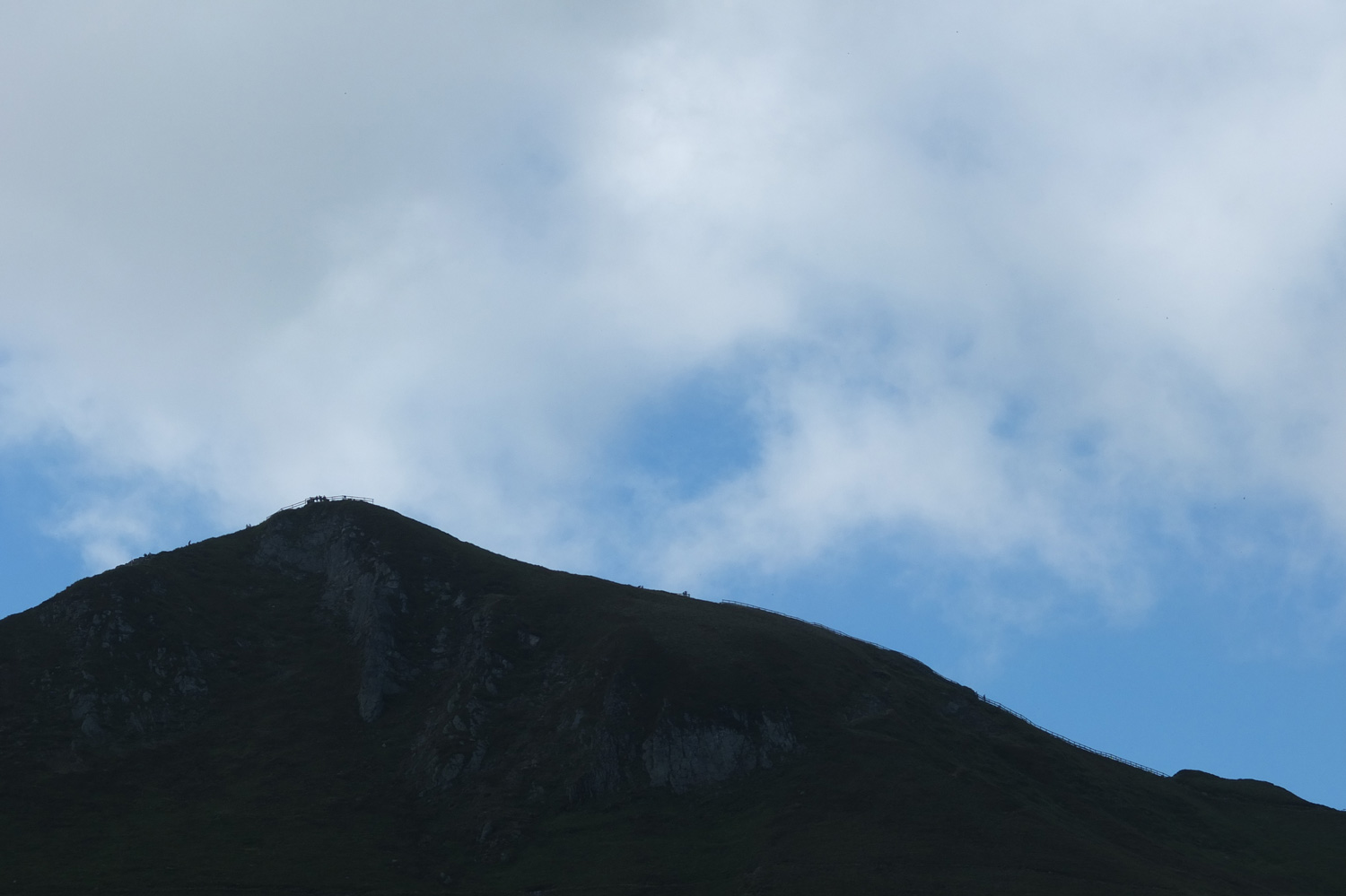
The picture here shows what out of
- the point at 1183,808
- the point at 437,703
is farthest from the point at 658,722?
the point at 1183,808

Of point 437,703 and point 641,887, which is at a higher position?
point 437,703

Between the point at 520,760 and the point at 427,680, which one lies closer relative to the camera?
the point at 520,760

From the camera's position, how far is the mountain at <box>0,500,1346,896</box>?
4289 inches

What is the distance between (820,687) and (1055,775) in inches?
1127

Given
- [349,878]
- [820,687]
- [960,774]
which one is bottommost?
[349,878]

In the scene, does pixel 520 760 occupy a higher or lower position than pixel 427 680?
lower

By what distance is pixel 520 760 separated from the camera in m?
130

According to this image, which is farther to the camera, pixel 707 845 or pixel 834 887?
pixel 707 845

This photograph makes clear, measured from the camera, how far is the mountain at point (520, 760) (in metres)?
109

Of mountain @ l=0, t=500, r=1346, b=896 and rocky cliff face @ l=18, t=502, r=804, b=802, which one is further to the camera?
rocky cliff face @ l=18, t=502, r=804, b=802

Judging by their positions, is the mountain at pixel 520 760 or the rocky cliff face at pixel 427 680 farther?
the rocky cliff face at pixel 427 680

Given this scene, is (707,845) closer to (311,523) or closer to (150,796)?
(150,796)

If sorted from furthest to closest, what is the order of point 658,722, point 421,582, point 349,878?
1. point 421,582
2. point 658,722
3. point 349,878

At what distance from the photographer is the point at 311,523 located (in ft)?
566
